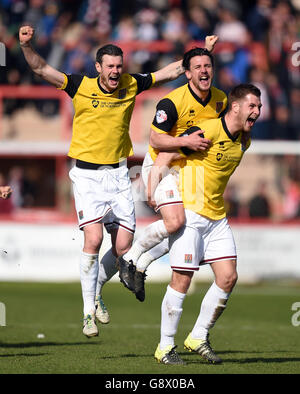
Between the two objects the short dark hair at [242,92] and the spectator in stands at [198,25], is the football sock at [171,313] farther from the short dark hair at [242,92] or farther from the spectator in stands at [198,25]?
the spectator in stands at [198,25]

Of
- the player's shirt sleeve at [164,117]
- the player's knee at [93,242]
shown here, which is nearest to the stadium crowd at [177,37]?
the player's knee at [93,242]

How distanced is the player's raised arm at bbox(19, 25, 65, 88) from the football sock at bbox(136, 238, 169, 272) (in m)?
2.06

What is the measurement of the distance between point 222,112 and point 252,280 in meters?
11.4

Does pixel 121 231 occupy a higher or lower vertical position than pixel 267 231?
higher

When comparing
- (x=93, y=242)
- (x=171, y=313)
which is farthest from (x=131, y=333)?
(x=171, y=313)

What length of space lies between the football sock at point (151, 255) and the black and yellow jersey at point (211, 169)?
0.90 meters

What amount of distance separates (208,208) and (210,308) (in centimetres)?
109

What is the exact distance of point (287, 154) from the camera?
21.8 meters

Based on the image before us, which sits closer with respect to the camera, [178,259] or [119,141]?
[178,259]

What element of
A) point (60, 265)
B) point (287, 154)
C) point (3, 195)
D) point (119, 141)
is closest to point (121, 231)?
point (119, 141)

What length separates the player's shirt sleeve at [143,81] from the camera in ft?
34.6

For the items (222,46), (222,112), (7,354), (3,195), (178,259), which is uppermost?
(222,46)

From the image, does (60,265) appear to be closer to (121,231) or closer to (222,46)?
(222,46)

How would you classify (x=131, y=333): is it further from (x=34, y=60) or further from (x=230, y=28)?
(x=230, y=28)
